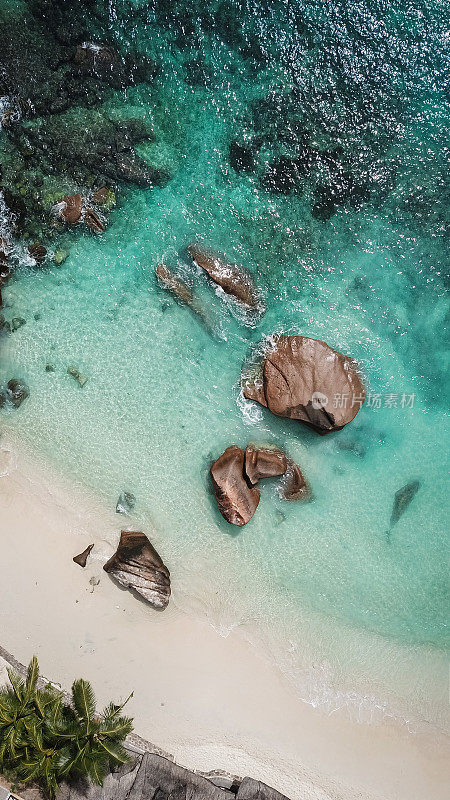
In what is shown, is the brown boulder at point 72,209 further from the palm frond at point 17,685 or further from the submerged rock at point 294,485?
the palm frond at point 17,685

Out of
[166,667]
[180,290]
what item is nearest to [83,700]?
[166,667]

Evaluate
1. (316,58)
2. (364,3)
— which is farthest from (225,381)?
(364,3)

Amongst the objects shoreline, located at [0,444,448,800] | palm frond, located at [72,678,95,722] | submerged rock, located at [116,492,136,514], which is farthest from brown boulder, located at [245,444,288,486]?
palm frond, located at [72,678,95,722]

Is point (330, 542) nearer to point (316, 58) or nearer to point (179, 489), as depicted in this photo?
point (179, 489)

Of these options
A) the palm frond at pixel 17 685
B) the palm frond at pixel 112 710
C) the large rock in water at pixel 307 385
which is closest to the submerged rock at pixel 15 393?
the large rock in water at pixel 307 385

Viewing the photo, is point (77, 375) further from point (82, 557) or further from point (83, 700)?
point (83, 700)
